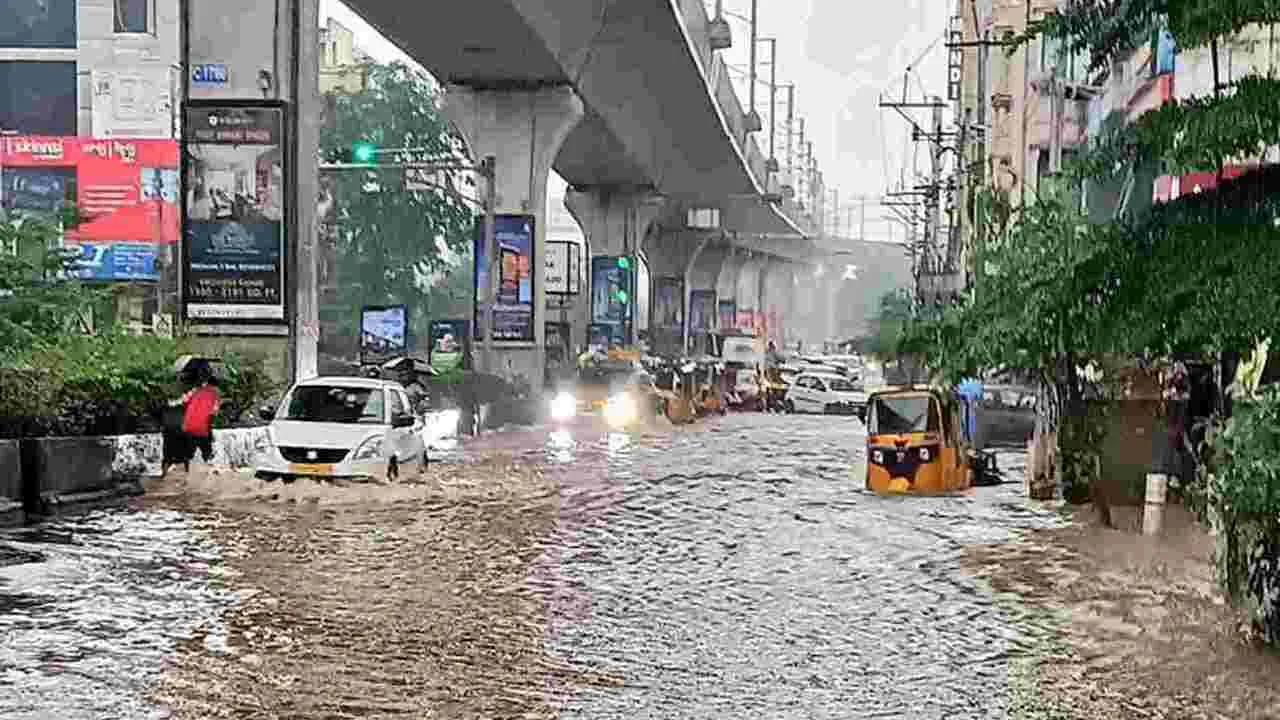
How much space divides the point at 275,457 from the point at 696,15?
24.8m

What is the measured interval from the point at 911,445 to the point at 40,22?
126 feet

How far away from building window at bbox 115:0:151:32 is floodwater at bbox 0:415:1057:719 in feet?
116

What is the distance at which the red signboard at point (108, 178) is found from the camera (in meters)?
53.9

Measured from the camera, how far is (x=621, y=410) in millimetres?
47938

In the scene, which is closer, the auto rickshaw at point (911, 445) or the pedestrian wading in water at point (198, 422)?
the pedestrian wading in water at point (198, 422)

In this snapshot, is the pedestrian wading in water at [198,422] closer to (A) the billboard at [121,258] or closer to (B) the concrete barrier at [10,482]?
→ (B) the concrete barrier at [10,482]

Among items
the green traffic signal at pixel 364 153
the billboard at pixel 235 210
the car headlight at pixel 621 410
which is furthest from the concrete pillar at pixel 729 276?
the billboard at pixel 235 210

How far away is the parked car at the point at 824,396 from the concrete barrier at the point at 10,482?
3786 centimetres

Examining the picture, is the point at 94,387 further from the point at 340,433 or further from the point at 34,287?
the point at 340,433

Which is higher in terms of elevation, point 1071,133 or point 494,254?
point 1071,133

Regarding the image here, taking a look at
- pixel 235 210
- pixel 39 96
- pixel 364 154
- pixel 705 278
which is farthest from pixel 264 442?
pixel 705 278

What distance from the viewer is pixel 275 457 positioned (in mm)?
22734

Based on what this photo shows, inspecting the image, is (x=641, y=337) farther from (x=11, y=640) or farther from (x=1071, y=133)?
(x=11, y=640)

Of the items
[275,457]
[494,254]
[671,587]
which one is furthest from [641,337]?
[671,587]
